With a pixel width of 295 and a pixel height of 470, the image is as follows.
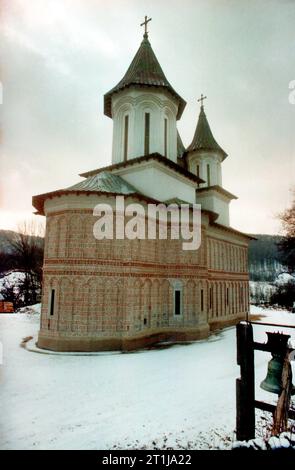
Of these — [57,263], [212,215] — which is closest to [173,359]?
[57,263]

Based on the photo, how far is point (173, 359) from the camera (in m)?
9.88

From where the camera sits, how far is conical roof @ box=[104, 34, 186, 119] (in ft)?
48.9

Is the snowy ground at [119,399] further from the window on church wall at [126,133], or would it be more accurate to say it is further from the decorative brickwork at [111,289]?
the window on church wall at [126,133]

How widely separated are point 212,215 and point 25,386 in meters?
11.4

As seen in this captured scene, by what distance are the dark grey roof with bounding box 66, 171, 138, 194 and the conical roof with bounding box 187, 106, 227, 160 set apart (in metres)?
9.33

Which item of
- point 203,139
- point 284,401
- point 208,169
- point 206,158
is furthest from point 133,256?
point 203,139

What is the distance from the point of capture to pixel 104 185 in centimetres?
1200

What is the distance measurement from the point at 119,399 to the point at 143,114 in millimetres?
13308

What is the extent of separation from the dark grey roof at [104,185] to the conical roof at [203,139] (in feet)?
30.6

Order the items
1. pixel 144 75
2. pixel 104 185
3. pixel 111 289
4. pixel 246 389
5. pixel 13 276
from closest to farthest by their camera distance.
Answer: pixel 246 389 → pixel 111 289 → pixel 104 185 → pixel 144 75 → pixel 13 276

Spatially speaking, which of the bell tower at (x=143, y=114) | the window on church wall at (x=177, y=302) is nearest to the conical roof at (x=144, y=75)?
the bell tower at (x=143, y=114)

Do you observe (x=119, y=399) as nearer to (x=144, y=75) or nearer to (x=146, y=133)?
(x=146, y=133)

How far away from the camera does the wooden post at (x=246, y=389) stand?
4148 mm

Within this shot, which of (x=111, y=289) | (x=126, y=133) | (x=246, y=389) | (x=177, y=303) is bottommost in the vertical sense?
(x=246, y=389)
